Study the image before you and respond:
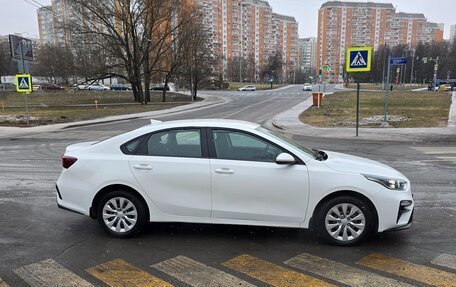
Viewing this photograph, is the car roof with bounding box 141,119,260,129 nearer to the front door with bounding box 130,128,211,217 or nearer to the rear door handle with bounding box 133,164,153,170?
the front door with bounding box 130,128,211,217

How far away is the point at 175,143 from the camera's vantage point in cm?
485

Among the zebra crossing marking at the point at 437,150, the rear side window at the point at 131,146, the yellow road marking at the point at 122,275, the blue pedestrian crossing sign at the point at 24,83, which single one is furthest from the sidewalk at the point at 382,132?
the blue pedestrian crossing sign at the point at 24,83

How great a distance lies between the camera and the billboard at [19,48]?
19641 mm

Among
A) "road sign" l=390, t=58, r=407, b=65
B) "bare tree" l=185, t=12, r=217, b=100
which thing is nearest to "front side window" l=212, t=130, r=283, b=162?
"road sign" l=390, t=58, r=407, b=65

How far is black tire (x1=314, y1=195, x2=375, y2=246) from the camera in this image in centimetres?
→ 446

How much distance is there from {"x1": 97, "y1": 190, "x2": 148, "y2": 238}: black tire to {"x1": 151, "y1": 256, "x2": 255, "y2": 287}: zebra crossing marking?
83 centimetres

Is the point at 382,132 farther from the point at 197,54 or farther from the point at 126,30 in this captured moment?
the point at 197,54

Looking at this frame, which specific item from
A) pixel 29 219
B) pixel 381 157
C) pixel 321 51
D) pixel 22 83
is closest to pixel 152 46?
pixel 22 83

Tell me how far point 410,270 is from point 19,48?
21416 millimetres

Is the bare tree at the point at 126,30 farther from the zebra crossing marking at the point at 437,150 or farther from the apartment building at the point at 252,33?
the apartment building at the point at 252,33

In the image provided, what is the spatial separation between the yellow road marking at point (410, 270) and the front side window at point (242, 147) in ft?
5.07

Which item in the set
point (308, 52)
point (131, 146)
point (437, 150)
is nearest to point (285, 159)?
point (131, 146)

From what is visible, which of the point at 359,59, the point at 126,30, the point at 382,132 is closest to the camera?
the point at 359,59

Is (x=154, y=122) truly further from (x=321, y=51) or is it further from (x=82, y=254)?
(x=321, y=51)
